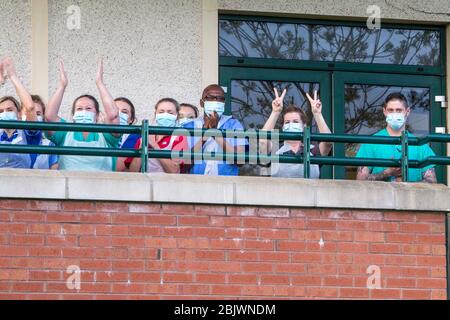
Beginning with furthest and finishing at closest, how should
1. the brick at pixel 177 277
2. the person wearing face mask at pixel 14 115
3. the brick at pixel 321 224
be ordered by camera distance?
the person wearing face mask at pixel 14 115 → the brick at pixel 321 224 → the brick at pixel 177 277

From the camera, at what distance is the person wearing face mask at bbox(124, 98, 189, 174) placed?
1023 cm

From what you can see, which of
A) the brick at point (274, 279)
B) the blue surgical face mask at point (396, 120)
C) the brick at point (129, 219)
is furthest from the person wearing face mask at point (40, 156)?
the blue surgical face mask at point (396, 120)

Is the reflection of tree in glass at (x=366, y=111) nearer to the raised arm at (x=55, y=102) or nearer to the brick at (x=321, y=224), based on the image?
the brick at (x=321, y=224)

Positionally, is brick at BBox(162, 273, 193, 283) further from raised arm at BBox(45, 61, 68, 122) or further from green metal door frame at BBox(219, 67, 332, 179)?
green metal door frame at BBox(219, 67, 332, 179)

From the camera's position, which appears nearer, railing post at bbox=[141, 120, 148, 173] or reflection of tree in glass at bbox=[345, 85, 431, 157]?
railing post at bbox=[141, 120, 148, 173]

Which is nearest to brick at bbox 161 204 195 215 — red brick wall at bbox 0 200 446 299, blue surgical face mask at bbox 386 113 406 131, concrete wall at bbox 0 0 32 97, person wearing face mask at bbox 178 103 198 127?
red brick wall at bbox 0 200 446 299

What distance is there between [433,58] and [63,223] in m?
4.83

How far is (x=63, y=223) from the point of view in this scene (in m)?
9.67

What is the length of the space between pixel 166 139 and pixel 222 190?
0.87m

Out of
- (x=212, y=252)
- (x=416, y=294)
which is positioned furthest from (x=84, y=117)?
(x=416, y=294)

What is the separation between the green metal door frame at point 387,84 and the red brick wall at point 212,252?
97.6 inches

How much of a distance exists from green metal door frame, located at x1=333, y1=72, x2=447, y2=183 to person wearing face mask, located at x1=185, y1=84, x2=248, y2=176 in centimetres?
235

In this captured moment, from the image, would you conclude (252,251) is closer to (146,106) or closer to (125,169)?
(125,169)

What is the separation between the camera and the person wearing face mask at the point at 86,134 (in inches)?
400
